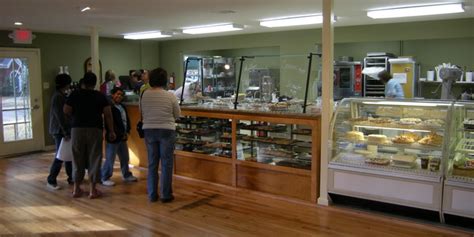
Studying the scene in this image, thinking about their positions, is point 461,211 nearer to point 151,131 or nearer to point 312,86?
point 312,86

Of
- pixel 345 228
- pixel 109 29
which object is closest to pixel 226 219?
pixel 345 228

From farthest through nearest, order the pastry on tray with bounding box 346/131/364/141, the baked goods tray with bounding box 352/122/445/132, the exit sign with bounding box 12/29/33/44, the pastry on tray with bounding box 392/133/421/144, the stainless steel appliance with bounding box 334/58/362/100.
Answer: the stainless steel appliance with bounding box 334/58/362/100, the exit sign with bounding box 12/29/33/44, the pastry on tray with bounding box 346/131/364/141, the pastry on tray with bounding box 392/133/421/144, the baked goods tray with bounding box 352/122/445/132

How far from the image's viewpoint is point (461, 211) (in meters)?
3.71

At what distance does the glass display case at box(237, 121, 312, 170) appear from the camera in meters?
4.72

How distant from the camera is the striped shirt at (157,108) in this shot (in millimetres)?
4453

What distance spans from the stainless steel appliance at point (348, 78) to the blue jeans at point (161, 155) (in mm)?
4379

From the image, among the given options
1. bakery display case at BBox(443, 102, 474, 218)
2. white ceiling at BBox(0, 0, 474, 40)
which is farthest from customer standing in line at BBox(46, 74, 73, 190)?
bakery display case at BBox(443, 102, 474, 218)

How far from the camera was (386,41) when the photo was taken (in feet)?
24.8

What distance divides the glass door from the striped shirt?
4381 millimetres

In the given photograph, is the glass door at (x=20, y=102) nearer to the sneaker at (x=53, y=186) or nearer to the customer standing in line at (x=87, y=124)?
the sneaker at (x=53, y=186)

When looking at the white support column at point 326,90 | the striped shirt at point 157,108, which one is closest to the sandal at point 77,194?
the striped shirt at point 157,108

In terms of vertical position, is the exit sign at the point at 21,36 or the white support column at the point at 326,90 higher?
the exit sign at the point at 21,36

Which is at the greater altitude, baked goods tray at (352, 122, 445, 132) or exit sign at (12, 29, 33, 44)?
exit sign at (12, 29, 33, 44)

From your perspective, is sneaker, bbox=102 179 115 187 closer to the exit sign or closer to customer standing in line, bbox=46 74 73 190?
customer standing in line, bbox=46 74 73 190
